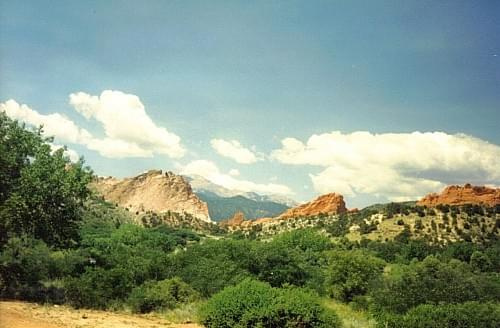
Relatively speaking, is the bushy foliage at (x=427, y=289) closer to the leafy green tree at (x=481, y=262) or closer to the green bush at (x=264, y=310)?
the green bush at (x=264, y=310)

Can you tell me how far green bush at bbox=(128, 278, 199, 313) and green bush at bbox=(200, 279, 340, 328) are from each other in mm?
3816

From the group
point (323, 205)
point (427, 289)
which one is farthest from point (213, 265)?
point (323, 205)

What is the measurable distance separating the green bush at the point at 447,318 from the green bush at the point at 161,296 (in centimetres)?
868

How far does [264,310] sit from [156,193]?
141 metres

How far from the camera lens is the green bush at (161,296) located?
19953 millimetres

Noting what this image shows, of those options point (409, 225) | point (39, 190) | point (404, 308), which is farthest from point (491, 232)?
point (39, 190)

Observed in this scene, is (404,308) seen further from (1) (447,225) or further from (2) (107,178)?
(2) (107,178)

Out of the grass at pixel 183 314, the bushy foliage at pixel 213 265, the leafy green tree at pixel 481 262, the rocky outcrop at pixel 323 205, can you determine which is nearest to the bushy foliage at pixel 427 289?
the bushy foliage at pixel 213 265

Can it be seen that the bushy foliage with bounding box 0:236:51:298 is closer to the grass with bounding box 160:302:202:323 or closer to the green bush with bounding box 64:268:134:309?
the green bush with bounding box 64:268:134:309

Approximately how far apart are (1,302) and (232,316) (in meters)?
8.58

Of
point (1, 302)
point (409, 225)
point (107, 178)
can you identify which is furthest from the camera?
point (107, 178)

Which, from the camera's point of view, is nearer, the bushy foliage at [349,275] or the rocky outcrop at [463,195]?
the bushy foliage at [349,275]

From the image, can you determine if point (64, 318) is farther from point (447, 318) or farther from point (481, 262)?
point (481, 262)

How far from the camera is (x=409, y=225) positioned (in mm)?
69438
